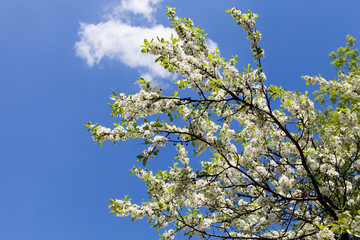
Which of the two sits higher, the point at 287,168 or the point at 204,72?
the point at 204,72

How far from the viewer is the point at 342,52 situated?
1524 centimetres

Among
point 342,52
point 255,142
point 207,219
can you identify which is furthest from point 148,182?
point 342,52

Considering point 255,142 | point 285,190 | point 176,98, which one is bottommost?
point 285,190

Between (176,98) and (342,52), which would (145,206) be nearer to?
(176,98)

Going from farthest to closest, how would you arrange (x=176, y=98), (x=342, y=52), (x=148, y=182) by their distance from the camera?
(x=342, y=52)
(x=148, y=182)
(x=176, y=98)

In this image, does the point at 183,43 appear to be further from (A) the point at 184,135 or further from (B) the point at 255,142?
(B) the point at 255,142

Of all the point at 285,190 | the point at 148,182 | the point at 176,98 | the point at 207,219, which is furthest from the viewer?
the point at 148,182

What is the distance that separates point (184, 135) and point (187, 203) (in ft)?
9.31

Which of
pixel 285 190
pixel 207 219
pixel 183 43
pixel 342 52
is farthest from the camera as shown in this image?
pixel 342 52

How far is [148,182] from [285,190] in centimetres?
369

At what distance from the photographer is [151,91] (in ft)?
16.5

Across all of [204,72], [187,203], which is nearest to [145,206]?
[187,203]

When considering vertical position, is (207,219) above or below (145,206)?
below

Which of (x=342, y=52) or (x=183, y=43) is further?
(x=342, y=52)
